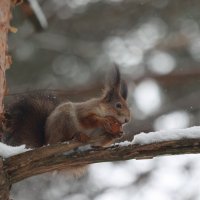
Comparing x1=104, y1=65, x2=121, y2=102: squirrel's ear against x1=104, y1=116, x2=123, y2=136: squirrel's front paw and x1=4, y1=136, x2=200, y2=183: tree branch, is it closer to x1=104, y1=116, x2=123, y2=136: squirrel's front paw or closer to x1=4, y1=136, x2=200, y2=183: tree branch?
x1=104, y1=116, x2=123, y2=136: squirrel's front paw

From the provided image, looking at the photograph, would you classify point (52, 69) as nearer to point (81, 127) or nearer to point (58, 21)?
point (58, 21)

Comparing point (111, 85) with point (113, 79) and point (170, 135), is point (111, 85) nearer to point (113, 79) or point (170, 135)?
point (113, 79)

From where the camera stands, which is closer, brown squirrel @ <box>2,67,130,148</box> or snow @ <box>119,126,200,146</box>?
snow @ <box>119,126,200,146</box>

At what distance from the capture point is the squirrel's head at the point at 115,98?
2643mm

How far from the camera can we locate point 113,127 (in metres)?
2.46

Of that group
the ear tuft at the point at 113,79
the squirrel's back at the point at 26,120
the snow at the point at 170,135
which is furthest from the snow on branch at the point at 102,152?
the ear tuft at the point at 113,79

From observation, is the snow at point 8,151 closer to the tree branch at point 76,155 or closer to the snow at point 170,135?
the tree branch at point 76,155

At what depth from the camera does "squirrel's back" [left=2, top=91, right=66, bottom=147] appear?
8.61 feet

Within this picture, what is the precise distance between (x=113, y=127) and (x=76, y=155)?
53 cm

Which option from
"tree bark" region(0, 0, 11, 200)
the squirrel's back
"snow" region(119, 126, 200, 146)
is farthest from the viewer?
the squirrel's back

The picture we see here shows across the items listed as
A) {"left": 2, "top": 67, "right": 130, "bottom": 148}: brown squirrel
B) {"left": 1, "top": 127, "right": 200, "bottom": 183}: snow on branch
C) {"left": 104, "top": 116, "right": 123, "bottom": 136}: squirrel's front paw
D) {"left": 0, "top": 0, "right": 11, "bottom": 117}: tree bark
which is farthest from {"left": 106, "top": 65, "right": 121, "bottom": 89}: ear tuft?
{"left": 1, "top": 127, "right": 200, "bottom": 183}: snow on branch

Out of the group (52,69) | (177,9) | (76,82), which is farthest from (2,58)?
(177,9)

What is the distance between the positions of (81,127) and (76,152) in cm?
61

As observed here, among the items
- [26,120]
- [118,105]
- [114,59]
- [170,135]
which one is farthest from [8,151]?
[114,59]
